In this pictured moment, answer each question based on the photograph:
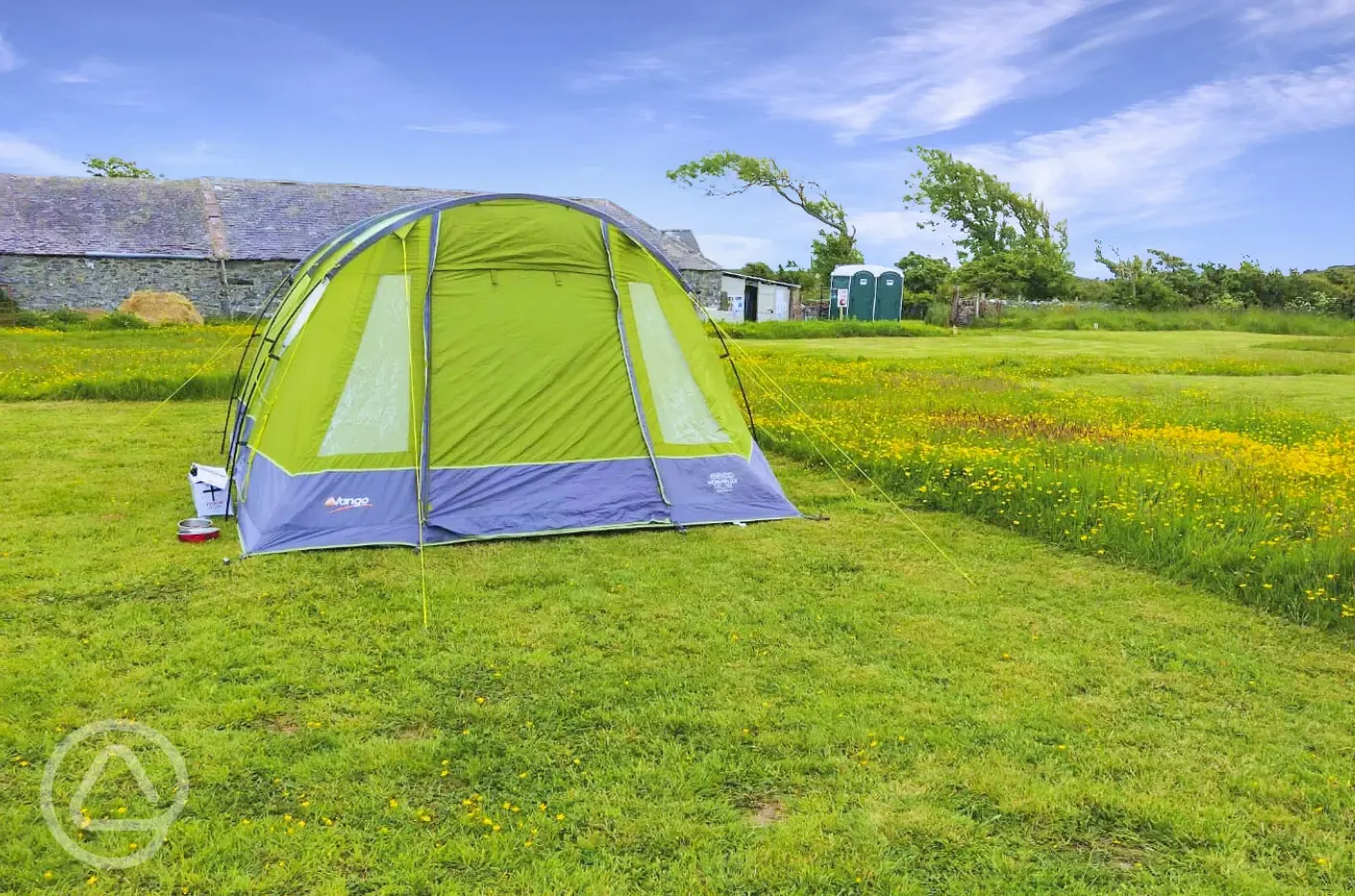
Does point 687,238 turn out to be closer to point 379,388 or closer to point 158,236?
point 158,236

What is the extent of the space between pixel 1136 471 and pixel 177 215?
33.3m

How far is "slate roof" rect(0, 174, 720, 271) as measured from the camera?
100 ft

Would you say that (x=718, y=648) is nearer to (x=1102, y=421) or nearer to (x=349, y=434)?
(x=349, y=434)

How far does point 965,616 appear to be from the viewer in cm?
558

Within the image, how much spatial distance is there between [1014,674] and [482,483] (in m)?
3.81

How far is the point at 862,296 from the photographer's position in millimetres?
40406

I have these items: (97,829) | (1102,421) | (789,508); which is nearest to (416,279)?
(789,508)

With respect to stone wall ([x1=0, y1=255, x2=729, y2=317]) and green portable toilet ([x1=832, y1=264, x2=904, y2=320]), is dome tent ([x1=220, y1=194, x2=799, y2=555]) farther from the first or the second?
green portable toilet ([x1=832, y1=264, x2=904, y2=320])

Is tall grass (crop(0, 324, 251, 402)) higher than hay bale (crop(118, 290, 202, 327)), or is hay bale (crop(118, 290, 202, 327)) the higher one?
hay bale (crop(118, 290, 202, 327))

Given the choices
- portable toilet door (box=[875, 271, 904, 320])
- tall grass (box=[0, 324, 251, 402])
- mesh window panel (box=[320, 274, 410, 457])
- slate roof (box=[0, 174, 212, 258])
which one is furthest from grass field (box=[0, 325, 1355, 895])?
portable toilet door (box=[875, 271, 904, 320])

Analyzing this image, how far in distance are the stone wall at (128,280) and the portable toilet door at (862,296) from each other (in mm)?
22141

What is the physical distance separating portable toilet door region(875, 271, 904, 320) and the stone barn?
14.4m

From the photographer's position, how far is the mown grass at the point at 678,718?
10.7 feet
